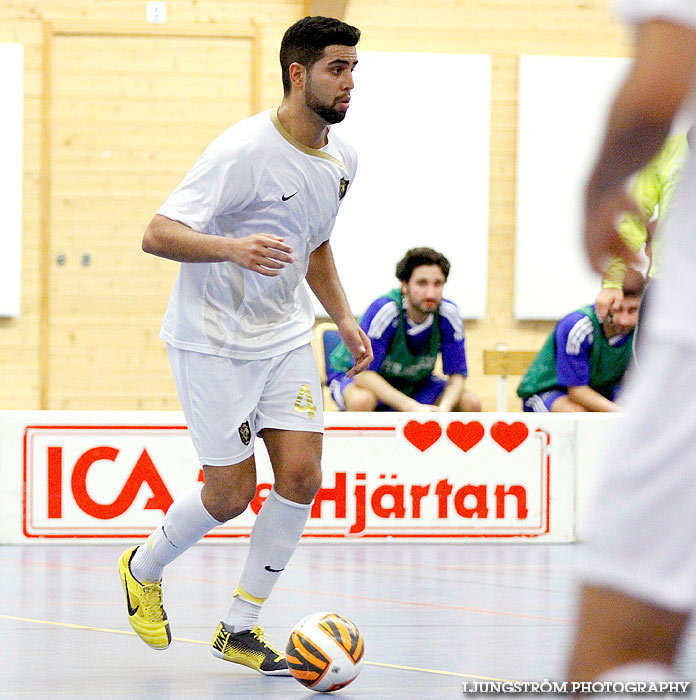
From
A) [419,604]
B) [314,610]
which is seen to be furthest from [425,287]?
[314,610]

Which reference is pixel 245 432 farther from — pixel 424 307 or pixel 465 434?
pixel 424 307

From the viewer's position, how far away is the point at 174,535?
3.30 meters

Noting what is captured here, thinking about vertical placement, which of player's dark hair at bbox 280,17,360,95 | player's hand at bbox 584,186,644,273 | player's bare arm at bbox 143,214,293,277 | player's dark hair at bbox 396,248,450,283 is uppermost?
player's dark hair at bbox 280,17,360,95

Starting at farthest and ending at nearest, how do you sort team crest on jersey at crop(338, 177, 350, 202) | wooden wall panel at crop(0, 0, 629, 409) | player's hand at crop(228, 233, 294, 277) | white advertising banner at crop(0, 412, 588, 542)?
wooden wall panel at crop(0, 0, 629, 409)
white advertising banner at crop(0, 412, 588, 542)
team crest on jersey at crop(338, 177, 350, 202)
player's hand at crop(228, 233, 294, 277)

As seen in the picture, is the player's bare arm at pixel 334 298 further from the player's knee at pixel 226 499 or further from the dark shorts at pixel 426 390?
the dark shorts at pixel 426 390

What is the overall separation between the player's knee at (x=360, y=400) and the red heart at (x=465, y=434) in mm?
639

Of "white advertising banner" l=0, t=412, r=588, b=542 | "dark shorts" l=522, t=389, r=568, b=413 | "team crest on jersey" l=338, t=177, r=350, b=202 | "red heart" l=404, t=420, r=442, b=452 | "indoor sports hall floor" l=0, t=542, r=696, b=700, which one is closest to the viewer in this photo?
"indoor sports hall floor" l=0, t=542, r=696, b=700

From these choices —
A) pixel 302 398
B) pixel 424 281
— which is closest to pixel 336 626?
pixel 302 398

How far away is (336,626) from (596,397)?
141 inches

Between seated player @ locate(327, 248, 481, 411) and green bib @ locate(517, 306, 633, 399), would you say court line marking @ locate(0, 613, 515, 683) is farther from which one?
green bib @ locate(517, 306, 633, 399)

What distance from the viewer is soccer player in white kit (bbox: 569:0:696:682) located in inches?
42.6

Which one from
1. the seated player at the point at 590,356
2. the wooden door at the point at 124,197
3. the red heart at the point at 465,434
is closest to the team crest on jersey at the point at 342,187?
the red heart at the point at 465,434

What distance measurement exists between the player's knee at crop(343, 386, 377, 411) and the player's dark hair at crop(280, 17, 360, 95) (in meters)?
3.24

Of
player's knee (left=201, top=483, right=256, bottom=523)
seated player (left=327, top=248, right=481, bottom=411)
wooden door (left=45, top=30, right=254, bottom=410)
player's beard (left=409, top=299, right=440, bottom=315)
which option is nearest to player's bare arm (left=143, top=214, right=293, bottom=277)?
player's knee (left=201, top=483, right=256, bottom=523)
